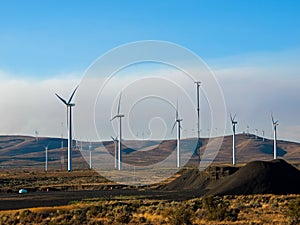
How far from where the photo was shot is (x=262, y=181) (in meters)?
74.4

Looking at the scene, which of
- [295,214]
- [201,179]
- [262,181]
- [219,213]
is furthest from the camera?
[201,179]

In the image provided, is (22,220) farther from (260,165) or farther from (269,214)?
(260,165)

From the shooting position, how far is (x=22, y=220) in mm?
43562

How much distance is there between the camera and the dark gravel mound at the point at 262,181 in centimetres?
7231

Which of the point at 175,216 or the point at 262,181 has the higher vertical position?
the point at 262,181

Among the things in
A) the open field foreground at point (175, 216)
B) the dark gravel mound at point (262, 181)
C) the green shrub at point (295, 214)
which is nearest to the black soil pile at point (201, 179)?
the dark gravel mound at point (262, 181)

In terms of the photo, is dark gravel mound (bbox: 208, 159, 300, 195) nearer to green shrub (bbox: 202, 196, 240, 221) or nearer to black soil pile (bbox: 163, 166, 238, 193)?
black soil pile (bbox: 163, 166, 238, 193)

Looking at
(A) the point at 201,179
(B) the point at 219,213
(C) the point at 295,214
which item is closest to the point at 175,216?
(B) the point at 219,213

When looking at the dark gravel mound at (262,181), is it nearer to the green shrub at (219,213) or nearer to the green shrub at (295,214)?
the green shrub at (219,213)

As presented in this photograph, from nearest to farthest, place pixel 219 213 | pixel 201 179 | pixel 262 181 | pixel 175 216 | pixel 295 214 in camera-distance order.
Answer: pixel 175 216, pixel 295 214, pixel 219 213, pixel 262 181, pixel 201 179

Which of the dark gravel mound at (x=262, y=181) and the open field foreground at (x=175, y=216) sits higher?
the dark gravel mound at (x=262, y=181)

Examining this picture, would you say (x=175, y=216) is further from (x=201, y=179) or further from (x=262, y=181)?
(x=201, y=179)

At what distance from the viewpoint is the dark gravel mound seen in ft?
237

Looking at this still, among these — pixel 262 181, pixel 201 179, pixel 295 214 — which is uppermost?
pixel 262 181
